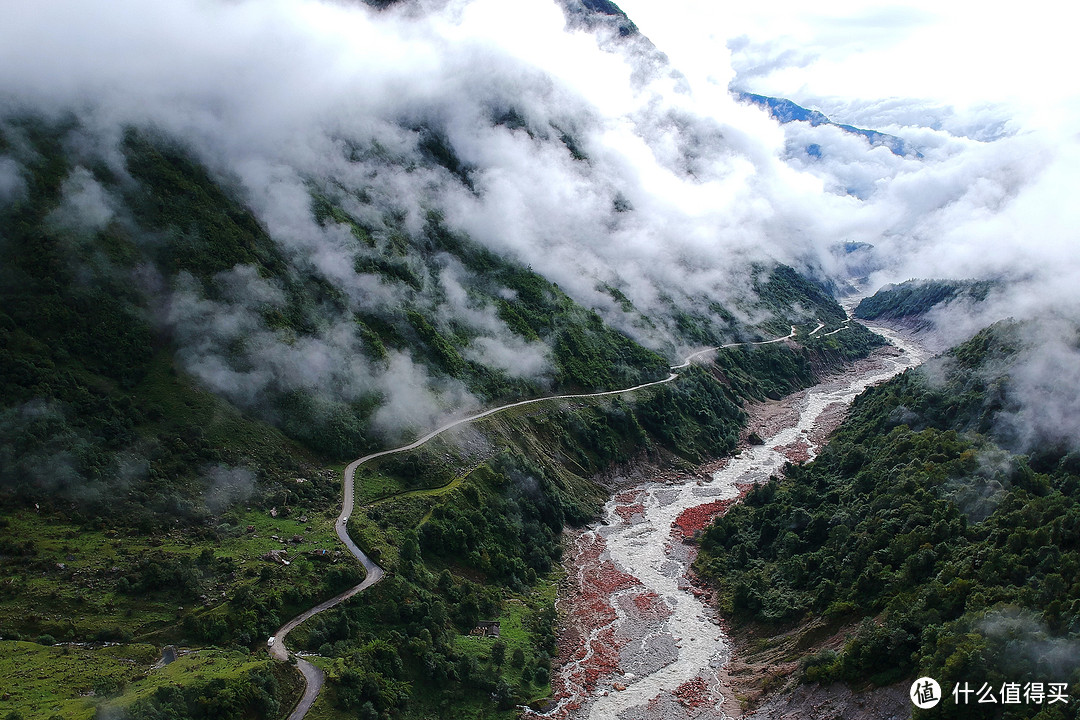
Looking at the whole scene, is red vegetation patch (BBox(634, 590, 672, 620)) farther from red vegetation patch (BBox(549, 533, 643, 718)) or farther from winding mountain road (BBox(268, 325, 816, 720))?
winding mountain road (BBox(268, 325, 816, 720))

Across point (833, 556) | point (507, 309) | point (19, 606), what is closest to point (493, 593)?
point (833, 556)

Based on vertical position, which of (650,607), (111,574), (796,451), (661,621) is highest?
(111,574)

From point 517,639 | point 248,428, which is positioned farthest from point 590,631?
point 248,428

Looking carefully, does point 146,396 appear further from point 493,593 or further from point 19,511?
point 493,593

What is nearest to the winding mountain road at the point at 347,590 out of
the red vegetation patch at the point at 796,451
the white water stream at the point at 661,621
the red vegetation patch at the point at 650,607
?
the white water stream at the point at 661,621

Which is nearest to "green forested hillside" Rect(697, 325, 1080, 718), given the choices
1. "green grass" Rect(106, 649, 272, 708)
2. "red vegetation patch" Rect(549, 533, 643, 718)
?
"red vegetation patch" Rect(549, 533, 643, 718)

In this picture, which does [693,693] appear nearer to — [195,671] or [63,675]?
[195,671]
